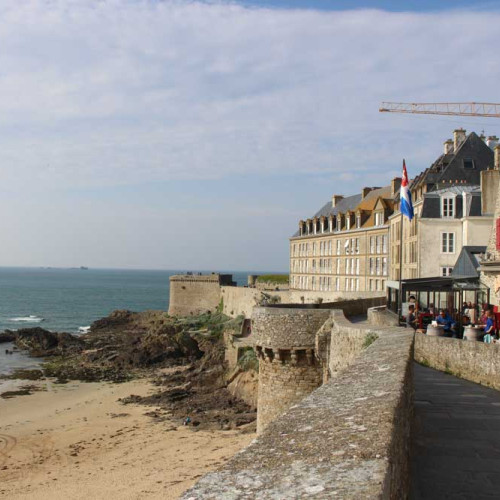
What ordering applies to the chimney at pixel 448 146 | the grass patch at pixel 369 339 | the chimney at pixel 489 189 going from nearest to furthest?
the grass patch at pixel 369 339 → the chimney at pixel 489 189 → the chimney at pixel 448 146

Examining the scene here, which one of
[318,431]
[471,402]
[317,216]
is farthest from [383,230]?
[318,431]

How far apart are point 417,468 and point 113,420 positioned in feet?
74.4

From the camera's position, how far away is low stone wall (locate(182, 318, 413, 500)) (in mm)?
2408

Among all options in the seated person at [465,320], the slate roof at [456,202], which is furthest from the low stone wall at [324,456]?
the slate roof at [456,202]

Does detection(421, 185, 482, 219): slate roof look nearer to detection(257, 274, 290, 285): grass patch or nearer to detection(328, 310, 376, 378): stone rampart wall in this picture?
detection(328, 310, 376, 378): stone rampart wall

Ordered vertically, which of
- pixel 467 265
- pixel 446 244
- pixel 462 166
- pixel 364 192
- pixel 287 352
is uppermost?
pixel 364 192

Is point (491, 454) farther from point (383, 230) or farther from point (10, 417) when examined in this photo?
point (383, 230)

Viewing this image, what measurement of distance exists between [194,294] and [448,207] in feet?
115

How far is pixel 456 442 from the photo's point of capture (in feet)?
23.7

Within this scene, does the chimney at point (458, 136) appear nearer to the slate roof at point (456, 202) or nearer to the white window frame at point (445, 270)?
the slate roof at point (456, 202)

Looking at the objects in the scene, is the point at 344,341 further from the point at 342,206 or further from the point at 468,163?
the point at 342,206

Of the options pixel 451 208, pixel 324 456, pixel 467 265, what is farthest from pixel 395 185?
pixel 324 456

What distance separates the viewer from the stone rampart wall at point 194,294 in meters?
61.8

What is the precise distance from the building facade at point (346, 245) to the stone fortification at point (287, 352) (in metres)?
27.5
